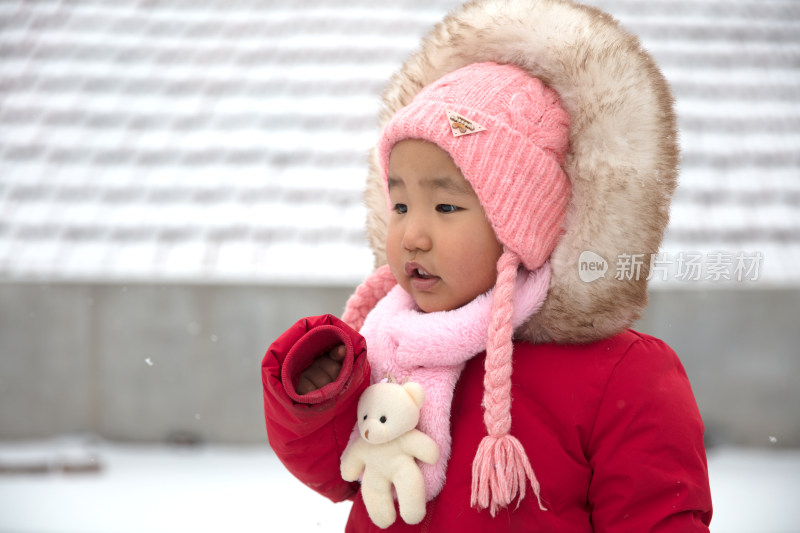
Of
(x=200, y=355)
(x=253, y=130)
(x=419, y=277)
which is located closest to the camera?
(x=419, y=277)

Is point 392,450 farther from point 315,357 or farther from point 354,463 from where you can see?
point 315,357

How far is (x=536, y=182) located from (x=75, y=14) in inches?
179

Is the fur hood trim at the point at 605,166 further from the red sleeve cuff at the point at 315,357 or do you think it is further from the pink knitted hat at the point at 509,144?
→ the red sleeve cuff at the point at 315,357

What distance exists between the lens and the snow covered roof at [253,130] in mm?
3775

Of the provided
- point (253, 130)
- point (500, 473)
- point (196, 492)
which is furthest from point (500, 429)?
point (253, 130)

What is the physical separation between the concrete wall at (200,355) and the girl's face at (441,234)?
2079 millimetres

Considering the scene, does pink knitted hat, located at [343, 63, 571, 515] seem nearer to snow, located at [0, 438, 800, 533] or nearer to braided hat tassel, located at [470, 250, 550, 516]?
braided hat tassel, located at [470, 250, 550, 516]

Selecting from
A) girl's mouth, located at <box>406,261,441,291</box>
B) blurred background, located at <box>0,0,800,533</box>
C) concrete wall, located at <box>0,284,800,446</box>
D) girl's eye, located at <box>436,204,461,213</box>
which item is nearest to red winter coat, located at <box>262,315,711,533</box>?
girl's mouth, located at <box>406,261,441,291</box>

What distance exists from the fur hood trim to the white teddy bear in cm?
30

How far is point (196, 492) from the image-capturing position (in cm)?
309

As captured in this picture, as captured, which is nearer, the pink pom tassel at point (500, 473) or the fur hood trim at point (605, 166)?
the pink pom tassel at point (500, 473)

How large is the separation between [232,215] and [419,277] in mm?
2779

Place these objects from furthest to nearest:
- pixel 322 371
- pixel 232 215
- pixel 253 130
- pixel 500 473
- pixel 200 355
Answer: pixel 253 130 → pixel 232 215 → pixel 200 355 → pixel 322 371 → pixel 500 473

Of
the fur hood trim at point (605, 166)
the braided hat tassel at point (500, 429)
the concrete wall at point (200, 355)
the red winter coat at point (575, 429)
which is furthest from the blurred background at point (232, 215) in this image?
the braided hat tassel at point (500, 429)
